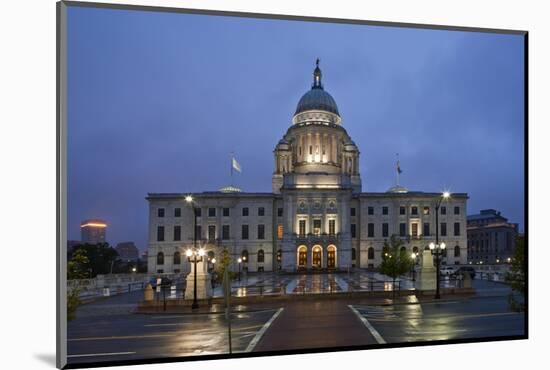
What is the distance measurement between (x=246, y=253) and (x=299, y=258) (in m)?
6.35

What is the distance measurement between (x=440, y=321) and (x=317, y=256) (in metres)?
37.4

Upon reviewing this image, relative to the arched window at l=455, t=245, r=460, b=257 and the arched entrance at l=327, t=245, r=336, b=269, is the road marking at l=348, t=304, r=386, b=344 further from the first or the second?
the arched window at l=455, t=245, r=460, b=257

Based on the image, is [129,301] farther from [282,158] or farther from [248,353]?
[282,158]

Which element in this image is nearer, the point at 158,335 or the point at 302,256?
the point at 158,335

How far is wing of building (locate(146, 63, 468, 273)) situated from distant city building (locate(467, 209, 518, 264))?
37.0 ft

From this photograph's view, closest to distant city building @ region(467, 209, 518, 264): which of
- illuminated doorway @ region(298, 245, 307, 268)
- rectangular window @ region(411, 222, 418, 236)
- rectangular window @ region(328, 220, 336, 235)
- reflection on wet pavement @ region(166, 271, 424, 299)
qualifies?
rectangular window @ region(411, 222, 418, 236)

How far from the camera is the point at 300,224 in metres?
53.3

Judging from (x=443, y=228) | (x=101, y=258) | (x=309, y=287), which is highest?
(x=443, y=228)

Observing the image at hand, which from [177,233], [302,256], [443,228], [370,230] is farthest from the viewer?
[370,230]

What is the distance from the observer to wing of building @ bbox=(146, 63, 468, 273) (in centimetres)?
5116

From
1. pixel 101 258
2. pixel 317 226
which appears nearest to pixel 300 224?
pixel 317 226

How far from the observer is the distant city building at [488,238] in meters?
60.2

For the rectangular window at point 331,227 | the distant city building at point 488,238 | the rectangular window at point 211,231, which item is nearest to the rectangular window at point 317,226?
the rectangular window at point 331,227

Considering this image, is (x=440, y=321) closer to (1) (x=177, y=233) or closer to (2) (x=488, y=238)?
(1) (x=177, y=233)
